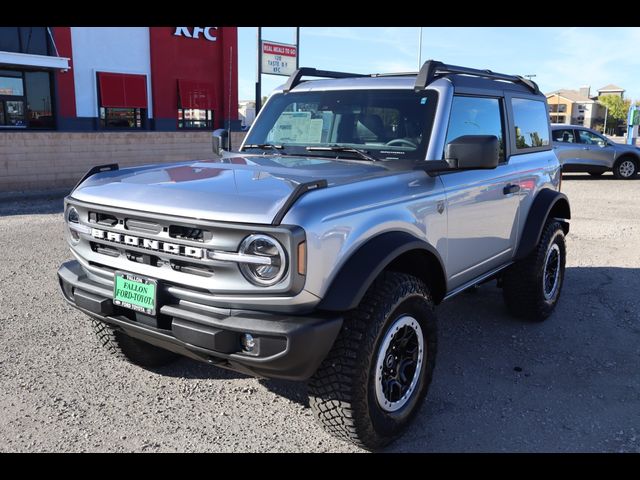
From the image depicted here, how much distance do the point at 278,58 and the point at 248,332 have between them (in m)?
20.7

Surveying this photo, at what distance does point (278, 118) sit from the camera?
4.48 meters

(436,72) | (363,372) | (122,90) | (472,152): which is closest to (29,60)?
(122,90)

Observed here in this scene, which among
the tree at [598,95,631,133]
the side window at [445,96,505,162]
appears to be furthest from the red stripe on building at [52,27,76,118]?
the tree at [598,95,631,133]

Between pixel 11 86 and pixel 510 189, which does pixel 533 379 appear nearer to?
pixel 510 189

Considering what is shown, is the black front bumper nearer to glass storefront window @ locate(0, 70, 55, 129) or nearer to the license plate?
the license plate

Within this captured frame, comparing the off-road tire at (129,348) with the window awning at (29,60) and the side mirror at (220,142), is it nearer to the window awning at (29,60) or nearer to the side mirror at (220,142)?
the side mirror at (220,142)

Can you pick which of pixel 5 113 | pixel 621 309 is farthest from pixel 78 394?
pixel 5 113

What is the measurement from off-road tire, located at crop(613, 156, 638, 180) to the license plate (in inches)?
724

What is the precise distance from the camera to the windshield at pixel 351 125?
3.79 meters

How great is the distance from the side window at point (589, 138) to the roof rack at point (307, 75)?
15246 millimetres

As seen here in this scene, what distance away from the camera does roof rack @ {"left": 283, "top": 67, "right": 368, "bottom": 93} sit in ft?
15.4

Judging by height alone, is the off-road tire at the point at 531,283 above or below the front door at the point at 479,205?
below

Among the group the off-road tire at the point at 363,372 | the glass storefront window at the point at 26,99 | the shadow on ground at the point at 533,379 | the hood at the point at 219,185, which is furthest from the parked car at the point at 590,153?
the off-road tire at the point at 363,372

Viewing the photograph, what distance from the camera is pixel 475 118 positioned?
421 centimetres
